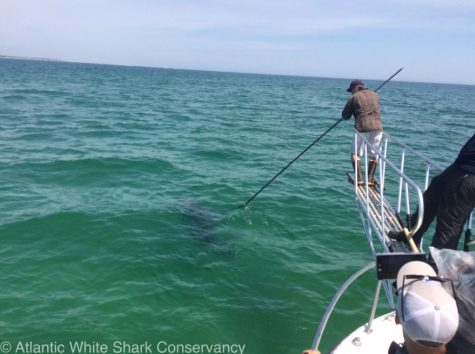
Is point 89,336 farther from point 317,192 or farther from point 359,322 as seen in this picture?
point 317,192

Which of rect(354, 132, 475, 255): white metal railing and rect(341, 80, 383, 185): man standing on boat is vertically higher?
rect(341, 80, 383, 185): man standing on boat

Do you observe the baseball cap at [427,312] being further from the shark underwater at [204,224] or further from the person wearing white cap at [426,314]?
the shark underwater at [204,224]

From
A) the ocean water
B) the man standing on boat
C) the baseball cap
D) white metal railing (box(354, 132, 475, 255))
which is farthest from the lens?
the man standing on boat

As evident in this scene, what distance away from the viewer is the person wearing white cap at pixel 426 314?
223 centimetres

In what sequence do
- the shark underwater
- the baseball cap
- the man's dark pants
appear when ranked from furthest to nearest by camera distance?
1. the shark underwater
2. the man's dark pants
3. the baseball cap

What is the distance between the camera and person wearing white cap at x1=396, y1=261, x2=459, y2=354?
7.32 feet

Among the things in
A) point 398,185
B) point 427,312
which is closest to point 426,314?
point 427,312

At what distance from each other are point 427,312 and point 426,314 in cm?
1

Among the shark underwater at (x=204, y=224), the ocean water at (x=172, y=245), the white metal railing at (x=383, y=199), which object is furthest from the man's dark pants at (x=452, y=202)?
the shark underwater at (x=204, y=224)

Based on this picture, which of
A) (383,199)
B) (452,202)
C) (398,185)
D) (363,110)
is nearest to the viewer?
(452,202)

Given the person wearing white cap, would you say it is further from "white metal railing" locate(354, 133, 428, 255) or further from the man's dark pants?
the man's dark pants

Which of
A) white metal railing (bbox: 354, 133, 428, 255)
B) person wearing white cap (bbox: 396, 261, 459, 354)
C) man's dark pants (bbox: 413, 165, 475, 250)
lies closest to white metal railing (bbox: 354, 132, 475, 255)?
white metal railing (bbox: 354, 133, 428, 255)

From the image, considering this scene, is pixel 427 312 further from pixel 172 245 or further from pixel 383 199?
pixel 172 245

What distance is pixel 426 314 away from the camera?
2234 millimetres
